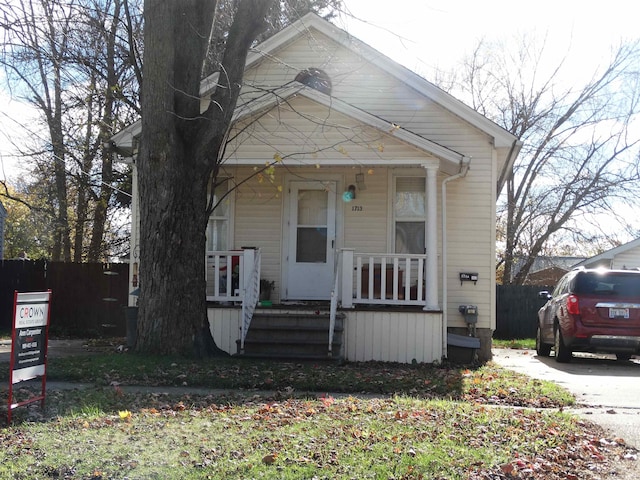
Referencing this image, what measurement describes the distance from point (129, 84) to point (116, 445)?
17379mm

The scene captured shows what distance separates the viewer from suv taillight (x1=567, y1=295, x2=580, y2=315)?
1259cm

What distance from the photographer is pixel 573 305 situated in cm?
1267

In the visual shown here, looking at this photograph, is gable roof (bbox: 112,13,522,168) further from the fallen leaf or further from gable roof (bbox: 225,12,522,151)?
the fallen leaf

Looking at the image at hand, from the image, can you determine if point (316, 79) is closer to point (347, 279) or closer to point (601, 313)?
point (347, 279)

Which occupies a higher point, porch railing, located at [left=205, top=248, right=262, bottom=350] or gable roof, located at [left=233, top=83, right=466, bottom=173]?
gable roof, located at [left=233, top=83, right=466, bottom=173]

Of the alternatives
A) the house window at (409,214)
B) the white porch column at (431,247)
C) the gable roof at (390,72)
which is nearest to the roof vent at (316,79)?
the gable roof at (390,72)

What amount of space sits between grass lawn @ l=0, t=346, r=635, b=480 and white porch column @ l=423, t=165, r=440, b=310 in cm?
277

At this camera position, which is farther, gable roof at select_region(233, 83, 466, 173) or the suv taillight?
the suv taillight

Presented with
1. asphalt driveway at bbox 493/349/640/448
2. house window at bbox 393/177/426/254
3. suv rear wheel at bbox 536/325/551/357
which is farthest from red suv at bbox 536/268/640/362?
house window at bbox 393/177/426/254

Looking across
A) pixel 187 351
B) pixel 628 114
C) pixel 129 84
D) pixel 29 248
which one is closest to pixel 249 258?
pixel 187 351

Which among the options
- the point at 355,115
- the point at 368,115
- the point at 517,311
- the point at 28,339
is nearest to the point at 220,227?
the point at 355,115

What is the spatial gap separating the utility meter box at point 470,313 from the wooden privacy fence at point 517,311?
987 cm

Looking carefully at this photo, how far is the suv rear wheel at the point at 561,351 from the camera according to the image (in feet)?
43.1

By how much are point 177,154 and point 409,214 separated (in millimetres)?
5393
